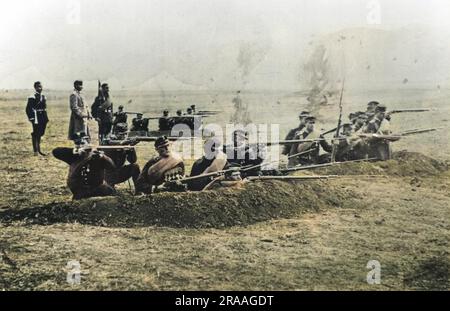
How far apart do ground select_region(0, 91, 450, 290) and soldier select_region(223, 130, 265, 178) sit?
0.57 meters

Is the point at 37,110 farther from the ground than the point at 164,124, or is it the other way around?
the point at 37,110

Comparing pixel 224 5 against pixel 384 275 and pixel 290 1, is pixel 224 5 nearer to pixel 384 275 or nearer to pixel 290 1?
pixel 290 1

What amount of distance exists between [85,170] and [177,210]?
189cm

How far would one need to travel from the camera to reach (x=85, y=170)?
31.4ft

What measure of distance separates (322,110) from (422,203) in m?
7.79

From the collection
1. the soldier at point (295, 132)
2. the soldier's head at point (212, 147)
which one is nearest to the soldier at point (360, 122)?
the soldier at point (295, 132)

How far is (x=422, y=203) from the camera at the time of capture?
10.7m

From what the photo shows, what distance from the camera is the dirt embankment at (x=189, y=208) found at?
9.09 meters

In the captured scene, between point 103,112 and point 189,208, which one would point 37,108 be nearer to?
point 103,112

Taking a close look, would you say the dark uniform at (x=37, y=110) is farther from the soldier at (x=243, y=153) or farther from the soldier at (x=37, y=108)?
the soldier at (x=243, y=153)

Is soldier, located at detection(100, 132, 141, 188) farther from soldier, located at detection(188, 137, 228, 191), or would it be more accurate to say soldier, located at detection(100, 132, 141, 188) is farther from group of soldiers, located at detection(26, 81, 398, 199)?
soldier, located at detection(188, 137, 228, 191)

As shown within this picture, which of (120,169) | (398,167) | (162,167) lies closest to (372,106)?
(398,167)
